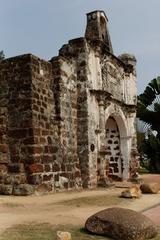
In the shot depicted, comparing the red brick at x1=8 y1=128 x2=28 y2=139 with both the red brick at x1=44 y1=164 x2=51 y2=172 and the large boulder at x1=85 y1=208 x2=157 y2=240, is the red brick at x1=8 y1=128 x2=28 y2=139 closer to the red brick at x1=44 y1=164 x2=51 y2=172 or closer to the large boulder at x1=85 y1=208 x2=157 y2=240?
the red brick at x1=44 y1=164 x2=51 y2=172

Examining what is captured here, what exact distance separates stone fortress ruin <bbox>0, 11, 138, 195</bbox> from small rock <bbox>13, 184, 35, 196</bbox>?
0.08 ft

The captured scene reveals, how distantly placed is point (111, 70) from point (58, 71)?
3.23 m

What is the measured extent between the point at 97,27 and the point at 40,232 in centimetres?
975

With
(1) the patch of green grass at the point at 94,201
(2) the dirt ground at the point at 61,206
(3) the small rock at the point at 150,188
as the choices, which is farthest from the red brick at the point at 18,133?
(3) the small rock at the point at 150,188

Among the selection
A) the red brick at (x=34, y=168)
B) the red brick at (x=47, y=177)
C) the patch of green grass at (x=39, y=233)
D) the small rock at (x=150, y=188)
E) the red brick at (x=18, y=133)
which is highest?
the red brick at (x=18, y=133)

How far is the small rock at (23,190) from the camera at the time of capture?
938 centimetres

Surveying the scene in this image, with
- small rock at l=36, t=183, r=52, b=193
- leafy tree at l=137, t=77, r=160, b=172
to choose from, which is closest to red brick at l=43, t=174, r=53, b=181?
small rock at l=36, t=183, r=52, b=193

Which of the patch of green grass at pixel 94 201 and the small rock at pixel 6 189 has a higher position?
the small rock at pixel 6 189

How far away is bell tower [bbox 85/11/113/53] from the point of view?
1382cm

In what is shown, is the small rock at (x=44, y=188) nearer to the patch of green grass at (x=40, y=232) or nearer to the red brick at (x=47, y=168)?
the red brick at (x=47, y=168)

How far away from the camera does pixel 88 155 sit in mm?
11242

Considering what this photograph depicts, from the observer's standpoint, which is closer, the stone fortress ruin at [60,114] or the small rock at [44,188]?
the small rock at [44,188]

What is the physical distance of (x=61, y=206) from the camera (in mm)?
7840

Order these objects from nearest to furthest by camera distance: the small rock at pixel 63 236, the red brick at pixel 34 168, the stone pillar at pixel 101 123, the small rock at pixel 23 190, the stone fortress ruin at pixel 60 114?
the small rock at pixel 63 236 → the small rock at pixel 23 190 → the red brick at pixel 34 168 → the stone fortress ruin at pixel 60 114 → the stone pillar at pixel 101 123
